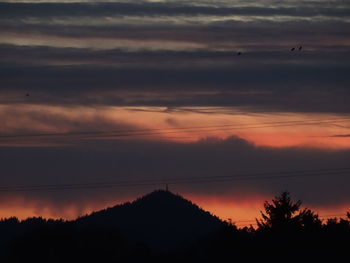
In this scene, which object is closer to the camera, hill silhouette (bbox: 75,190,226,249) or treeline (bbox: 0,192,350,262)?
treeline (bbox: 0,192,350,262)

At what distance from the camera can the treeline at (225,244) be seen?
100188 mm

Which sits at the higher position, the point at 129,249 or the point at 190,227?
the point at 190,227

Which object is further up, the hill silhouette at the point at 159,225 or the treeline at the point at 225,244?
the hill silhouette at the point at 159,225

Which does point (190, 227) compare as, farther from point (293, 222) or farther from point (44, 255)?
point (44, 255)

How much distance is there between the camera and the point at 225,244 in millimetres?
108562

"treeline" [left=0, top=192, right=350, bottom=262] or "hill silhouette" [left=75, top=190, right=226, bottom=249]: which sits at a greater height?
"hill silhouette" [left=75, top=190, right=226, bottom=249]

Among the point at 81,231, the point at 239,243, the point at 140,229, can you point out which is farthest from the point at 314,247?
the point at 140,229

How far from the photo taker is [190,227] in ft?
623

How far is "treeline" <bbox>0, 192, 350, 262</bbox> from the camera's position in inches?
3944

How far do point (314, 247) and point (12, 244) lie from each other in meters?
38.1

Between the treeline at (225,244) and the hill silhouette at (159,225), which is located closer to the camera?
the treeline at (225,244)

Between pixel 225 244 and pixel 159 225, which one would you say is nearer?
pixel 225 244

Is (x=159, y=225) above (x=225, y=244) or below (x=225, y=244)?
above

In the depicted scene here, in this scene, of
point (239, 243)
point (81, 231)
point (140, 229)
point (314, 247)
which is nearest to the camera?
point (314, 247)
